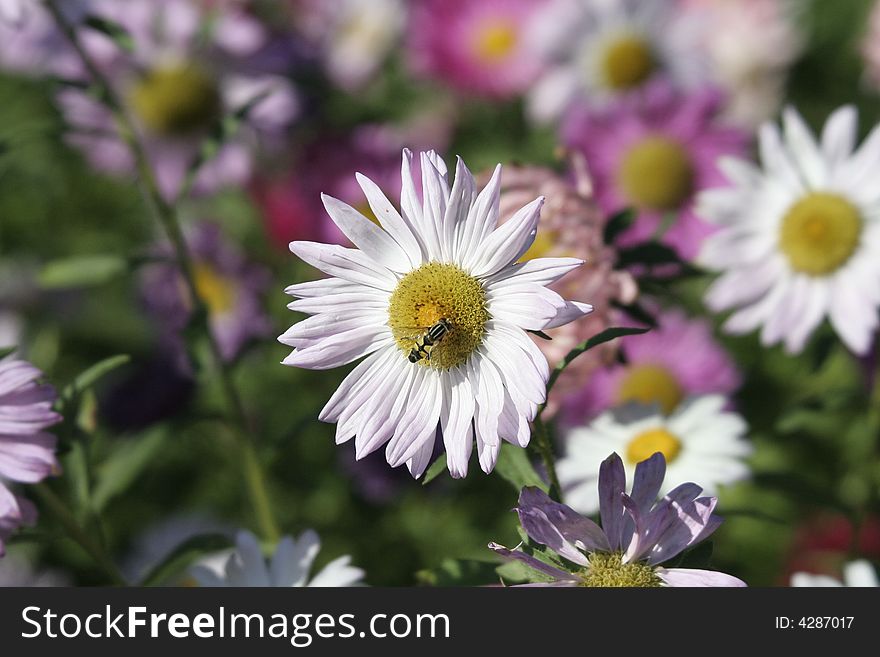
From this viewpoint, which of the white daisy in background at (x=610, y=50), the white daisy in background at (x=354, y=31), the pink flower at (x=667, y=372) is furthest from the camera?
the white daisy in background at (x=354, y=31)

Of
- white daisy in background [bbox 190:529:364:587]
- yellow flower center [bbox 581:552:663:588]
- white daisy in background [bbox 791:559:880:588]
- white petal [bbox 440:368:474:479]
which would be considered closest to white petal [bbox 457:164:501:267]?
white petal [bbox 440:368:474:479]

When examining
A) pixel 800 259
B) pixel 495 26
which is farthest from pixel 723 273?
pixel 495 26

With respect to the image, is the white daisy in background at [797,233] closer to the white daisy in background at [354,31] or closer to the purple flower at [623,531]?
the purple flower at [623,531]

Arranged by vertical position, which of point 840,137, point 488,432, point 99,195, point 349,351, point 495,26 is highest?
point 495,26

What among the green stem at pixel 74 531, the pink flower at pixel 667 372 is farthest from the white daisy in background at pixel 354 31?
the green stem at pixel 74 531

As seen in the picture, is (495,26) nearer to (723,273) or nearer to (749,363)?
(749,363)

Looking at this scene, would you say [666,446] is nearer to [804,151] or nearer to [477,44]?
[804,151]
